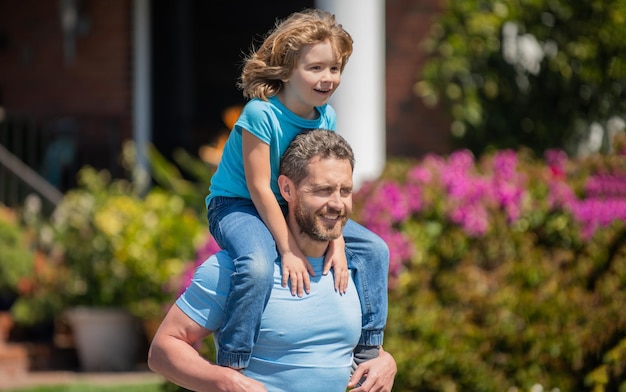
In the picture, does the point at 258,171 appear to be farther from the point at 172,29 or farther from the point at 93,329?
the point at 172,29

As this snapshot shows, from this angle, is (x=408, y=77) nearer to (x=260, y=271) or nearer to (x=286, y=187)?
(x=286, y=187)

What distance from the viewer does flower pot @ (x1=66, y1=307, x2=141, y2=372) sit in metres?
8.90

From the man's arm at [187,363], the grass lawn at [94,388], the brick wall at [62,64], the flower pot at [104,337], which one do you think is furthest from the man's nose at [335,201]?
the brick wall at [62,64]

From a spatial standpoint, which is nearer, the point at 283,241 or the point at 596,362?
the point at 283,241

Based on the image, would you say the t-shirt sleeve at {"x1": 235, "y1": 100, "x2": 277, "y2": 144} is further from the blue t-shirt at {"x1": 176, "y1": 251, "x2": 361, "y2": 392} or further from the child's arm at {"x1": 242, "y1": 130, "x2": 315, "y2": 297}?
the blue t-shirt at {"x1": 176, "y1": 251, "x2": 361, "y2": 392}

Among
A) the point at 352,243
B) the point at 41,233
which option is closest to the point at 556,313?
the point at 352,243

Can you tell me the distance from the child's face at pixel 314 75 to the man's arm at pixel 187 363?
0.72 meters

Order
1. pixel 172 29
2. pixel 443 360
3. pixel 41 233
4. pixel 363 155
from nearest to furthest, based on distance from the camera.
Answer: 1. pixel 443 360
2. pixel 363 155
3. pixel 41 233
4. pixel 172 29

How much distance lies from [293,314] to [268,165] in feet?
1.43

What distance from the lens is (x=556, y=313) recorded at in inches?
248

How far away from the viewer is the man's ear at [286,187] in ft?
10.7

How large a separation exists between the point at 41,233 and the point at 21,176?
2.15 feet

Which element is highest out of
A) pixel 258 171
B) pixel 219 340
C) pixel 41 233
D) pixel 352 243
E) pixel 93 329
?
pixel 258 171

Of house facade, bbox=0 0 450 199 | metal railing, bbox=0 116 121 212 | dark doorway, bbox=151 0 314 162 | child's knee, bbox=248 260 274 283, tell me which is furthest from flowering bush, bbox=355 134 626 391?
dark doorway, bbox=151 0 314 162
